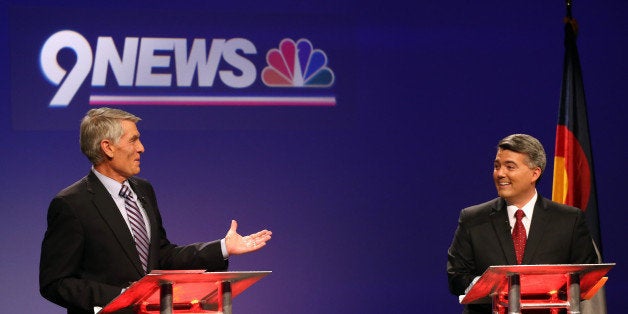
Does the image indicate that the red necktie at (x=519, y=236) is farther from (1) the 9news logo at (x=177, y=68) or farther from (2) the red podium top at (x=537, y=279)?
(1) the 9news logo at (x=177, y=68)

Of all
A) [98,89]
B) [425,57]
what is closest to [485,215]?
[425,57]

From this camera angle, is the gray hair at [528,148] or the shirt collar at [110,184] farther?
the gray hair at [528,148]

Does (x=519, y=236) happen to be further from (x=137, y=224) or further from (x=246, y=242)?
(x=137, y=224)

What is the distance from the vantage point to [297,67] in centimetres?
559

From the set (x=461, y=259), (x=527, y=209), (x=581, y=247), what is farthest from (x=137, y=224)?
(x=581, y=247)

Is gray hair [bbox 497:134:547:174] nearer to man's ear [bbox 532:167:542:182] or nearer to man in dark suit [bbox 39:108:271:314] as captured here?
man's ear [bbox 532:167:542:182]

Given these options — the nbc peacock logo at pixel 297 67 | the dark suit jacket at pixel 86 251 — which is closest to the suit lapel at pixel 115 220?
the dark suit jacket at pixel 86 251

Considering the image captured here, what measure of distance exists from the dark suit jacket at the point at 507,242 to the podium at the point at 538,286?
39 cm

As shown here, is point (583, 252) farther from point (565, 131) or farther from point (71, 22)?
point (71, 22)

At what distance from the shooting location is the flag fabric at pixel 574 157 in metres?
5.29

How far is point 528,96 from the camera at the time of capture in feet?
19.2

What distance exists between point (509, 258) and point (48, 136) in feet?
9.28

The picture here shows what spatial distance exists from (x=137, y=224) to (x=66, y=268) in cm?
35

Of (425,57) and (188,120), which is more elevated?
(425,57)
